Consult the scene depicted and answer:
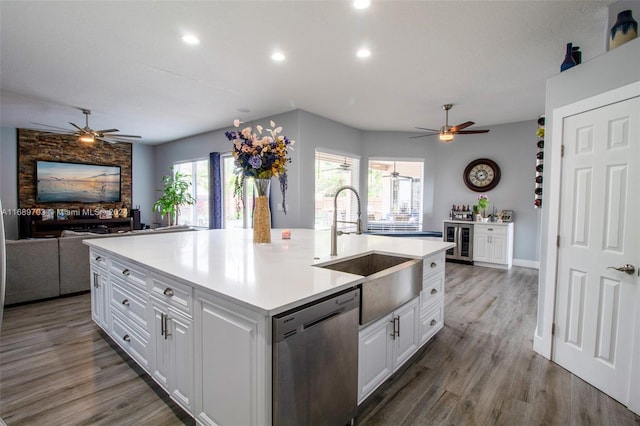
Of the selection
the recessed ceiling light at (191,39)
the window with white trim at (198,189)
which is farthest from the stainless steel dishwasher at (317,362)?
the window with white trim at (198,189)

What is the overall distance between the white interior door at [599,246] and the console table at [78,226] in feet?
25.7

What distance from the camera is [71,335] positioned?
283 cm

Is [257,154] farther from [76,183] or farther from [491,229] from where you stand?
[76,183]

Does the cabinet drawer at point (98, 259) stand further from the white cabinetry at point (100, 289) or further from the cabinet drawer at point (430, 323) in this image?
the cabinet drawer at point (430, 323)

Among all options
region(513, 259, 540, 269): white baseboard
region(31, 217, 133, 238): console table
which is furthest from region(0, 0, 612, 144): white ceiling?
region(513, 259, 540, 269): white baseboard

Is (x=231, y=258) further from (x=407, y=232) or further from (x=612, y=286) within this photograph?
(x=407, y=232)

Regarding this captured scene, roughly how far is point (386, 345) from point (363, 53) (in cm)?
273

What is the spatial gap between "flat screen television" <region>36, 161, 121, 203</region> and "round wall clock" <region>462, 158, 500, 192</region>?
859 centimetres

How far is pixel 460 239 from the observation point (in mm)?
6039

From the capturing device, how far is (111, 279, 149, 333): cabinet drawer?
1.99m

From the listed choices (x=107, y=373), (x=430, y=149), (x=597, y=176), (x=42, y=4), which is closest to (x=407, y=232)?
(x=430, y=149)

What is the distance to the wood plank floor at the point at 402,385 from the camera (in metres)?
1.84

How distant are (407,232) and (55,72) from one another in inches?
245

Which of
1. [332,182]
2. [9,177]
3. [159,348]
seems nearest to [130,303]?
[159,348]
